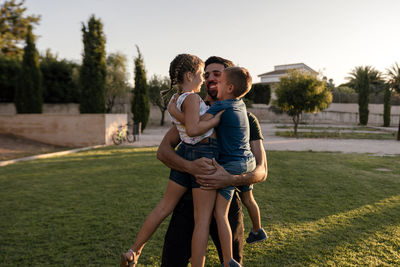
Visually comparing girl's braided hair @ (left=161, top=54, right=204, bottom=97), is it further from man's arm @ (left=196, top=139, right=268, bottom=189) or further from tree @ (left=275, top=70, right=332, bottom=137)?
tree @ (left=275, top=70, right=332, bottom=137)

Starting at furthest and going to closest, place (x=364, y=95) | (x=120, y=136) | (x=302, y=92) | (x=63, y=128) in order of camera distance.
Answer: (x=364, y=95) → (x=302, y=92) → (x=120, y=136) → (x=63, y=128)

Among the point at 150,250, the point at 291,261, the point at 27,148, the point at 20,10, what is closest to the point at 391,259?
the point at 291,261

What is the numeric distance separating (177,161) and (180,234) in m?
0.51

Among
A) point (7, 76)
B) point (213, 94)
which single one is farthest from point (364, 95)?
point (213, 94)

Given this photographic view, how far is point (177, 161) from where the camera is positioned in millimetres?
1773

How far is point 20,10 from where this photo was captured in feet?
47.2

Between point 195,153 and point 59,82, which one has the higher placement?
point 59,82

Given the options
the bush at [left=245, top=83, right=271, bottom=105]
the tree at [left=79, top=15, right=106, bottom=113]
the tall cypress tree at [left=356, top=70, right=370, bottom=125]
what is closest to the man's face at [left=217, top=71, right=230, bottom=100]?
the tree at [left=79, top=15, right=106, bottom=113]

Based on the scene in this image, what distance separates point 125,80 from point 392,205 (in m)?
30.8

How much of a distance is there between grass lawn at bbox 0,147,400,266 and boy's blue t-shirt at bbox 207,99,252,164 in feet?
Result: 5.26

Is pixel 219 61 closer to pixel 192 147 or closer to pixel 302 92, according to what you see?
pixel 192 147

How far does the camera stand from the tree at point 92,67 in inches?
685

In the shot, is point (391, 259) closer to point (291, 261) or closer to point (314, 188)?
point (291, 261)

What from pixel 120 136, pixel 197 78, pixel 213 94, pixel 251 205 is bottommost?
pixel 120 136
